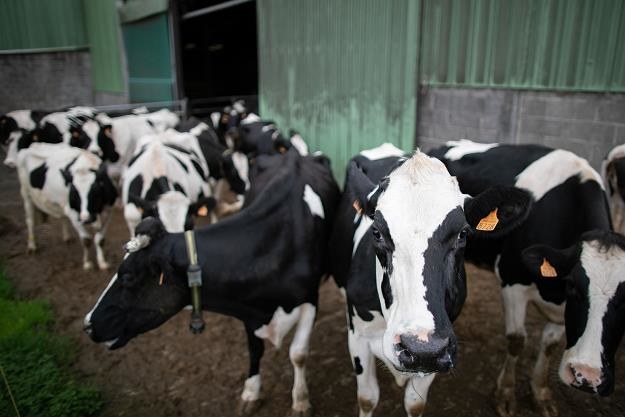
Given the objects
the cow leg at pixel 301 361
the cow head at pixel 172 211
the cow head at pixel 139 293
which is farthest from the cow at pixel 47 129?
the cow leg at pixel 301 361

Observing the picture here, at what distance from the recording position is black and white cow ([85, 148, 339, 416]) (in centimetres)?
288

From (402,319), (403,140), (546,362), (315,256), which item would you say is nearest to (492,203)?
(402,319)

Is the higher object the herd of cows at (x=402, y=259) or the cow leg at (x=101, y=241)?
the herd of cows at (x=402, y=259)

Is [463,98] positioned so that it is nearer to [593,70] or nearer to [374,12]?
[593,70]

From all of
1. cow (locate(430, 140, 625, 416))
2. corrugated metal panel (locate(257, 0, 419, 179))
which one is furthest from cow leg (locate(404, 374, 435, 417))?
corrugated metal panel (locate(257, 0, 419, 179))

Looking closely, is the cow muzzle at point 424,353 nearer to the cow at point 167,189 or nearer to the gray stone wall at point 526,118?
the cow at point 167,189

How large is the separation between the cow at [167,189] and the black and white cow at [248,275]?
0.94 m

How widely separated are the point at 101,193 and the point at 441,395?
182 inches

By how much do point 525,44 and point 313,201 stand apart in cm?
316

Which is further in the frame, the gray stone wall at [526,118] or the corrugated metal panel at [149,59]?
the corrugated metal panel at [149,59]

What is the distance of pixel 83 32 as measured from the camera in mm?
16938

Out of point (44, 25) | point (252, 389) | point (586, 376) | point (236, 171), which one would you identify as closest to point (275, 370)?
point (252, 389)

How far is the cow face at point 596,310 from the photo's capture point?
2387 mm

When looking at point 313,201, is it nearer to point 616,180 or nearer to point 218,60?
point 616,180
